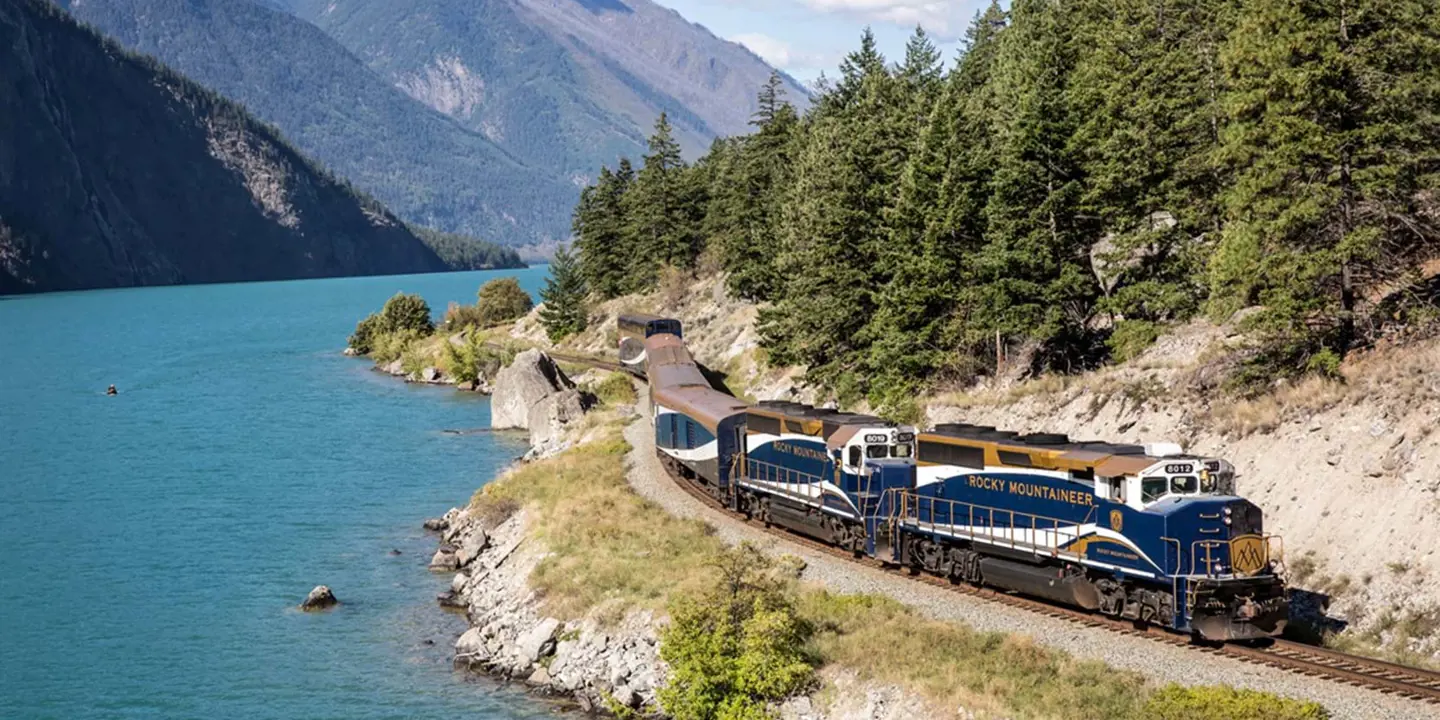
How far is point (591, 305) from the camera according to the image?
457 feet

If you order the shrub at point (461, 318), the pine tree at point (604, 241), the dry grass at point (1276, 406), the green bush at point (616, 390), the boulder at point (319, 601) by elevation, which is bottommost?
the boulder at point (319, 601)

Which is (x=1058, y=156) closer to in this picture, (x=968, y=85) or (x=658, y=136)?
(x=968, y=85)

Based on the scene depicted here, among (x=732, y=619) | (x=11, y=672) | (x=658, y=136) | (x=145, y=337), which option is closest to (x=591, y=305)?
(x=658, y=136)

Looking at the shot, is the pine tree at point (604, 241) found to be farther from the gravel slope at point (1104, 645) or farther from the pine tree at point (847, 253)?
the gravel slope at point (1104, 645)

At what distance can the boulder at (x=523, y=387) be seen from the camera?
88.3 meters

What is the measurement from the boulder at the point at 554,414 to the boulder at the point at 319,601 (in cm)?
3243

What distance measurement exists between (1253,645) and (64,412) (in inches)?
3969

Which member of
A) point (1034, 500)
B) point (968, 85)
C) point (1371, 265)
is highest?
point (968, 85)

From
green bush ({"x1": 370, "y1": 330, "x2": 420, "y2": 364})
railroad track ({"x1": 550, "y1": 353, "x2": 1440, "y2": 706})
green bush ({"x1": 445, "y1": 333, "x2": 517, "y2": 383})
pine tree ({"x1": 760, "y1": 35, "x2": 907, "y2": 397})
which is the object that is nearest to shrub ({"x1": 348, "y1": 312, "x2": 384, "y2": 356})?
green bush ({"x1": 370, "y1": 330, "x2": 420, "y2": 364})

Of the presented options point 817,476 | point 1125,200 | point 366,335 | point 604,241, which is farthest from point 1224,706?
point 366,335

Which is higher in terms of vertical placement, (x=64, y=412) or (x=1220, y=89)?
(x=1220, y=89)

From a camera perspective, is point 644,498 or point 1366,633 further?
point 644,498

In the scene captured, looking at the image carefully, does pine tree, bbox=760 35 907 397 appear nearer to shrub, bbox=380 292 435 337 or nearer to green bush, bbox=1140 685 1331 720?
green bush, bbox=1140 685 1331 720

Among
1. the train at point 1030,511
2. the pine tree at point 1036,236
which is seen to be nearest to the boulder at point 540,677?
the train at point 1030,511
